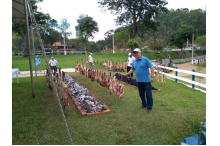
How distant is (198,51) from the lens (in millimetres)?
50031

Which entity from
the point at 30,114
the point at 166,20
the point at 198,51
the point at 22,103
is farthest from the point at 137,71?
the point at 166,20

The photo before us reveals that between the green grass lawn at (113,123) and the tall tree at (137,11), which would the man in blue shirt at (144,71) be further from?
the tall tree at (137,11)

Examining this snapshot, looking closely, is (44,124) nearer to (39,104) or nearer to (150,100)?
(39,104)

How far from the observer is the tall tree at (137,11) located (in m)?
32.8

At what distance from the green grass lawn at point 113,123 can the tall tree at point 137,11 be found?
2885 cm

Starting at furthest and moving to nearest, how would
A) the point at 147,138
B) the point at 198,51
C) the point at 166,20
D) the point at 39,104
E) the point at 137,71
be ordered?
1. the point at 166,20
2. the point at 198,51
3. the point at 39,104
4. the point at 137,71
5. the point at 147,138

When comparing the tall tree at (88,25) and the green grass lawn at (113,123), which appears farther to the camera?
the tall tree at (88,25)

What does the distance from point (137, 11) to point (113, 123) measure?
32668 millimetres

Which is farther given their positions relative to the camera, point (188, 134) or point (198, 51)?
point (198, 51)

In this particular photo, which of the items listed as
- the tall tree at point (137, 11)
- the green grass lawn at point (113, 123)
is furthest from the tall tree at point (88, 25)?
the green grass lawn at point (113, 123)

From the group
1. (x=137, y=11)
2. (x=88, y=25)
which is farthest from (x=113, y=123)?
(x=88, y=25)

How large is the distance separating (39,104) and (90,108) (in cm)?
216

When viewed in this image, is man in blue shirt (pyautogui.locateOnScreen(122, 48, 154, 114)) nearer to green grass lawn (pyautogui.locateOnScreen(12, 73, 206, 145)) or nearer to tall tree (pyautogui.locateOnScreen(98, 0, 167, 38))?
green grass lawn (pyautogui.locateOnScreen(12, 73, 206, 145))

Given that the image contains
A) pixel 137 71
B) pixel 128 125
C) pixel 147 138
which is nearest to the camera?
pixel 147 138
